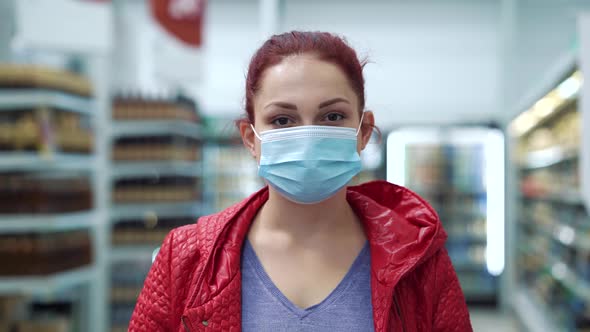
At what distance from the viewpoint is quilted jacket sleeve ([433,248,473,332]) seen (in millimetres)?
1180

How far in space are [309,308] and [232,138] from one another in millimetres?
865

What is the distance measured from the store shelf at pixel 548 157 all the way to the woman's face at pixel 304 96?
13.4ft

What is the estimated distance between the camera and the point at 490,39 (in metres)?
9.43

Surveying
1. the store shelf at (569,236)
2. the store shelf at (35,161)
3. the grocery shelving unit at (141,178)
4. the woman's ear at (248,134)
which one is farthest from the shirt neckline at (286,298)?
the grocery shelving unit at (141,178)

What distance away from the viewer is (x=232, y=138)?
185cm

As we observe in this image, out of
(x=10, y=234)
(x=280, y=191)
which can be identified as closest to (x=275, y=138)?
(x=280, y=191)

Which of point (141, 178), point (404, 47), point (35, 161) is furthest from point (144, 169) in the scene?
point (404, 47)

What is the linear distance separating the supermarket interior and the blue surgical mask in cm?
24

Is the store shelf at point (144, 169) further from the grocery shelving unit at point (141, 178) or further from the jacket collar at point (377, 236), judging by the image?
the jacket collar at point (377, 236)

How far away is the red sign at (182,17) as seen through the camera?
512 cm

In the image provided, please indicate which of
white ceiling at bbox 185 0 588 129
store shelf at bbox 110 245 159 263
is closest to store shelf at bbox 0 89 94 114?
store shelf at bbox 110 245 159 263

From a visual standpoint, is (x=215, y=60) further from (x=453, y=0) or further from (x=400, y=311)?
(x=400, y=311)

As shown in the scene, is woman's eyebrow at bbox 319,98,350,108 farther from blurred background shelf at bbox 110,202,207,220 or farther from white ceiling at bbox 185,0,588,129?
white ceiling at bbox 185,0,588,129

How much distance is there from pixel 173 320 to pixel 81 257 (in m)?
3.31
